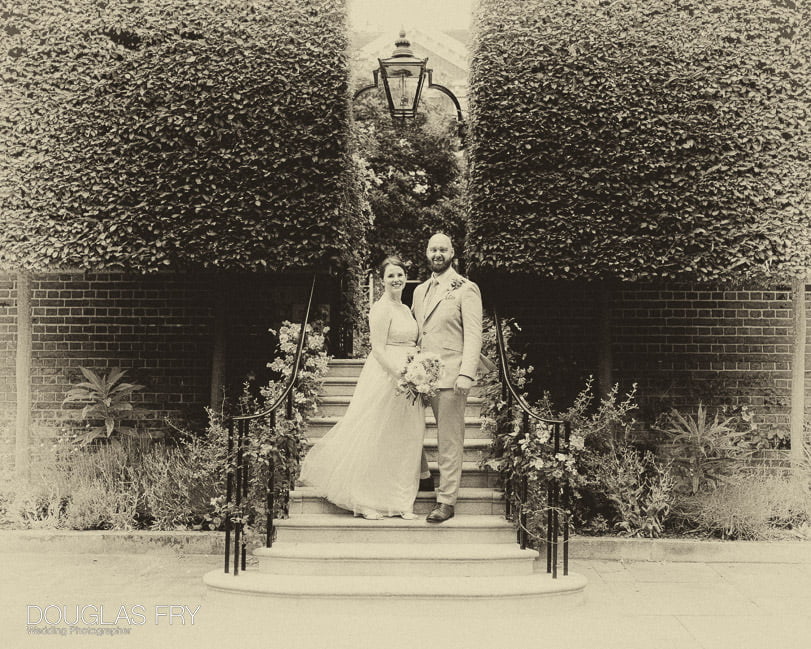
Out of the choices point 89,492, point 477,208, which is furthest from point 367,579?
point 477,208

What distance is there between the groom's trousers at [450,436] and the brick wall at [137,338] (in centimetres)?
327

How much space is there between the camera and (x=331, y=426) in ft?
22.9

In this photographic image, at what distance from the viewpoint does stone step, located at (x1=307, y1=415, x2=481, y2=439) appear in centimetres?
692

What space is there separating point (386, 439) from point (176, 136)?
11.5 feet

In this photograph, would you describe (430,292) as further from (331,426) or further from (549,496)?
(331,426)

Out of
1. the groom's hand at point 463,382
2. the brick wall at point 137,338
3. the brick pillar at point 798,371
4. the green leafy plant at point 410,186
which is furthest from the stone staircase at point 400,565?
the green leafy plant at point 410,186

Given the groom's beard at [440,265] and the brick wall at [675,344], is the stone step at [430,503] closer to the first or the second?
the groom's beard at [440,265]

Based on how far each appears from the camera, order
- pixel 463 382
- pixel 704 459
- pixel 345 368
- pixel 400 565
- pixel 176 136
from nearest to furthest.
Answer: pixel 400 565, pixel 463 382, pixel 704 459, pixel 176 136, pixel 345 368

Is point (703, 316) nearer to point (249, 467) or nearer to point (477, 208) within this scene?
point (477, 208)

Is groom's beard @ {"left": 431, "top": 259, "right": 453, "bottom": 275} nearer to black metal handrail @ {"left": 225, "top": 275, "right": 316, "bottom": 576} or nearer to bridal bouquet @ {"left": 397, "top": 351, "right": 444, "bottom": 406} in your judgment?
bridal bouquet @ {"left": 397, "top": 351, "right": 444, "bottom": 406}

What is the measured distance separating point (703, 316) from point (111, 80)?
632 centimetres

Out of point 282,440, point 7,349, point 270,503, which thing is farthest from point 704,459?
point 7,349

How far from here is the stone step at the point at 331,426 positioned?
6.92 meters

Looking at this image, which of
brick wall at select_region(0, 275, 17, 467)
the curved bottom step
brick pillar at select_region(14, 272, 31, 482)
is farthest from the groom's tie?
brick wall at select_region(0, 275, 17, 467)
